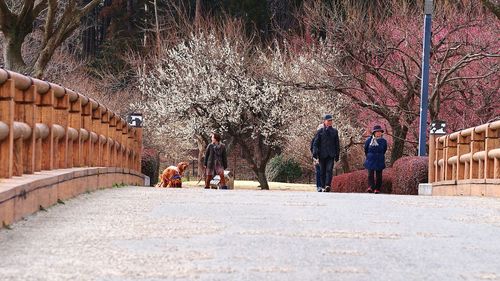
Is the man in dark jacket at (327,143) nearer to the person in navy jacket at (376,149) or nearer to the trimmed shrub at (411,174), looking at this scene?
the person in navy jacket at (376,149)

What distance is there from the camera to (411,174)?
24.7m

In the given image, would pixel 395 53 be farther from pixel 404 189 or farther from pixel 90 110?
pixel 90 110

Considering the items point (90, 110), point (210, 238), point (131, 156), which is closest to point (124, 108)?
point (131, 156)

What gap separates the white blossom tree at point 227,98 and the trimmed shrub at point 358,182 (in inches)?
440

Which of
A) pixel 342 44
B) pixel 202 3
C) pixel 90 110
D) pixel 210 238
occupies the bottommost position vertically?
pixel 210 238

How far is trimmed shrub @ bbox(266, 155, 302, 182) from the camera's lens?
47.7 metres

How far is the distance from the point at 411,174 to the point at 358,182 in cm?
493

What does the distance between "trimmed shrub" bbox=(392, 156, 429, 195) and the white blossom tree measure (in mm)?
16748

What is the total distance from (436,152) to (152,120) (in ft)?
85.1

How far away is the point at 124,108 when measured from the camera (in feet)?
164

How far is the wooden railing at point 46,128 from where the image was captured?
9.55 metres

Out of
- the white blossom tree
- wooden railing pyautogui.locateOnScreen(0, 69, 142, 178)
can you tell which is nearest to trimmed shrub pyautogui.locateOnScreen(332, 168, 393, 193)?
wooden railing pyautogui.locateOnScreen(0, 69, 142, 178)

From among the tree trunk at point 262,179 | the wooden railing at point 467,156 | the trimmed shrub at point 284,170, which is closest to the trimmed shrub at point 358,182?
the wooden railing at point 467,156

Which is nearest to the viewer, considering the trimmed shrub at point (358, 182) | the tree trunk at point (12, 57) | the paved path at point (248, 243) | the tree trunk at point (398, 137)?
the paved path at point (248, 243)
